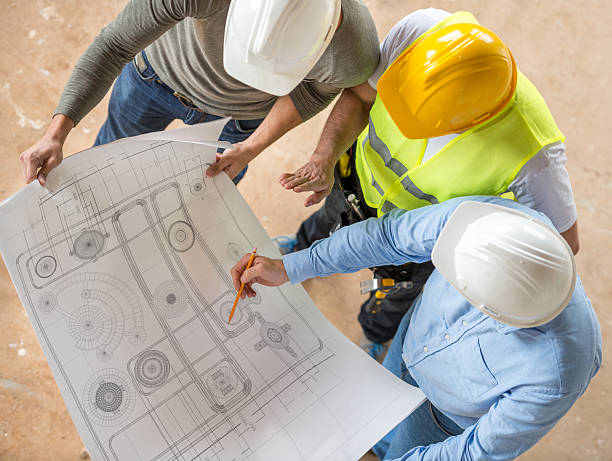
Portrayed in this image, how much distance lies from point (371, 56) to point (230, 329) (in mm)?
824

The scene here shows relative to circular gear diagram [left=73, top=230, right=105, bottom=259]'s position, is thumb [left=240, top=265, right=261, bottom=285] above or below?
below

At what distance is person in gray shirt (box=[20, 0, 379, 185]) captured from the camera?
1131mm

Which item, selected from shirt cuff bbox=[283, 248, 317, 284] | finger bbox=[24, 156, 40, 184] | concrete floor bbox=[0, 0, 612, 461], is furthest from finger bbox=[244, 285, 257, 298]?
concrete floor bbox=[0, 0, 612, 461]

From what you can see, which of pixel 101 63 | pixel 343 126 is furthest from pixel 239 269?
pixel 101 63

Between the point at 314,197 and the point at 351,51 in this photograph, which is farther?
the point at 314,197

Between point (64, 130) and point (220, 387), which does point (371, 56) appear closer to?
point (64, 130)

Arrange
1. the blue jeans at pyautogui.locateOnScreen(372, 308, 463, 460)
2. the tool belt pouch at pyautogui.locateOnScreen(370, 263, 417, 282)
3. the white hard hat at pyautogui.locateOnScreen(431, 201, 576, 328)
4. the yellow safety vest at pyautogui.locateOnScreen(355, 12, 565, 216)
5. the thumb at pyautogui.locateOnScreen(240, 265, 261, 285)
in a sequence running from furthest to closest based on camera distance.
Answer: the tool belt pouch at pyautogui.locateOnScreen(370, 263, 417, 282) < the blue jeans at pyautogui.locateOnScreen(372, 308, 463, 460) < the thumb at pyautogui.locateOnScreen(240, 265, 261, 285) < the yellow safety vest at pyautogui.locateOnScreen(355, 12, 565, 216) < the white hard hat at pyautogui.locateOnScreen(431, 201, 576, 328)

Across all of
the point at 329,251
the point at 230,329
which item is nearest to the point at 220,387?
the point at 230,329

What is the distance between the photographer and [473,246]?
2.97 ft

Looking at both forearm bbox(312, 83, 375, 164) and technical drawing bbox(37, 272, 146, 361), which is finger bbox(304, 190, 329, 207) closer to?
forearm bbox(312, 83, 375, 164)

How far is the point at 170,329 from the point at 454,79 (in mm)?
940

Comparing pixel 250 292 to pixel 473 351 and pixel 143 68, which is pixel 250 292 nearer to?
pixel 473 351

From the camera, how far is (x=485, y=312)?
36.6 inches

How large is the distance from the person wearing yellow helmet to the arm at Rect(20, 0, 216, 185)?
0.49 m
